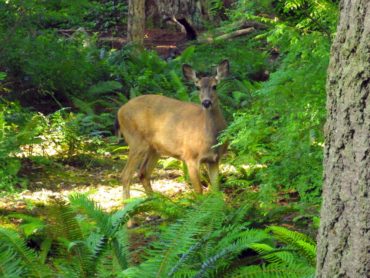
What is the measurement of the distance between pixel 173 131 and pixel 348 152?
7.74 m

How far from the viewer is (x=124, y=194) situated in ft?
34.6

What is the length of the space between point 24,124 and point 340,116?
383 inches

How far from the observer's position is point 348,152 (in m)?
3.02

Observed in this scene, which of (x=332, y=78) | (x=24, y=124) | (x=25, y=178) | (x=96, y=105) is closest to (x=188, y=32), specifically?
(x=96, y=105)

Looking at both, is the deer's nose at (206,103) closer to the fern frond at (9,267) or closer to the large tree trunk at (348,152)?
the fern frond at (9,267)

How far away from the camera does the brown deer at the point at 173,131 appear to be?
10281 millimetres

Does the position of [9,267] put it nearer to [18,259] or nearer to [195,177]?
[18,259]

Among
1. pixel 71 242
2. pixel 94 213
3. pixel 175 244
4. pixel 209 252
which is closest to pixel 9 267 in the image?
pixel 71 242

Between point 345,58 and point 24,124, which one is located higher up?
point 345,58

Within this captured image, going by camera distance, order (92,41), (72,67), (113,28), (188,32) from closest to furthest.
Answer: (72,67)
(92,41)
(188,32)
(113,28)

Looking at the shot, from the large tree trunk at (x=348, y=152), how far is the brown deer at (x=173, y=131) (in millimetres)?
6929

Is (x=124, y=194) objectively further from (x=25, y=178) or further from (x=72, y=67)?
(x=72, y=67)

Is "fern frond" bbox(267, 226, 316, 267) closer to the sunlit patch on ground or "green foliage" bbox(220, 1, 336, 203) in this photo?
"green foliage" bbox(220, 1, 336, 203)

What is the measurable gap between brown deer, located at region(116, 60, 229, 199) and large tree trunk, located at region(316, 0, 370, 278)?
693 centimetres
